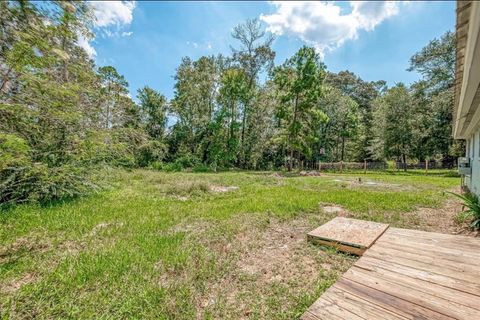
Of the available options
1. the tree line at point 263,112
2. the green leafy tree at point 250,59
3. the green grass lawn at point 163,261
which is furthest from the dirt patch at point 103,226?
the green leafy tree at point 250,59

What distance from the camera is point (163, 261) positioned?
8.71 ft

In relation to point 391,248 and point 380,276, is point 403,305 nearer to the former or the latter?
point 380,276

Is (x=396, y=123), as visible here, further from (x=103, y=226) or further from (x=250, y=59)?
(x=103, y=226)

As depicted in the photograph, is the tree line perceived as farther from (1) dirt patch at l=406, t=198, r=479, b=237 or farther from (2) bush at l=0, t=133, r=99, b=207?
(1) dirt patch at l=406, t=198, r=479, b=237

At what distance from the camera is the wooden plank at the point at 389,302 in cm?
155

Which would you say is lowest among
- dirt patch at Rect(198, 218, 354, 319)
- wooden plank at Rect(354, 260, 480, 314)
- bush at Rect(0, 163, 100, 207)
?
dirt patch at Rect(198, 218, 354, 319)

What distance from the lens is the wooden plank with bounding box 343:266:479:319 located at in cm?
157

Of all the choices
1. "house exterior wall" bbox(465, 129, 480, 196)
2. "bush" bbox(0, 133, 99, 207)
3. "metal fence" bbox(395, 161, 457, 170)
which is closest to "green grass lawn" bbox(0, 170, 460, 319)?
"bush" bbox(0, 133, 99, 207)

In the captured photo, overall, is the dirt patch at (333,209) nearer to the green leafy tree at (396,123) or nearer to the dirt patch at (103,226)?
the dirt patch at (103,226)

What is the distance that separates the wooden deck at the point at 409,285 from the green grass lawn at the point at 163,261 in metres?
0.32

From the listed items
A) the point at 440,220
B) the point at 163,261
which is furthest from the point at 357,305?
the point at 440,220

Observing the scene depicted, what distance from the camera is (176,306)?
6.29ft

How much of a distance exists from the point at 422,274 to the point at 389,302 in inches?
27.7

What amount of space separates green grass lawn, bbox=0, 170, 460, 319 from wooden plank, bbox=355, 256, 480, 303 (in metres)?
0.31
